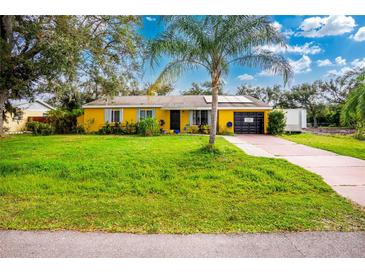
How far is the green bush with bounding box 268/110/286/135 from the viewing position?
16297mm

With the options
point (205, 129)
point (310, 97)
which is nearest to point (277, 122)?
point (205, 129)

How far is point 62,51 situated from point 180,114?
408 inches

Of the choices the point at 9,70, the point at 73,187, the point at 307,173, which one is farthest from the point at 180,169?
the point at 9,70

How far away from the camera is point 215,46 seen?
279 inches

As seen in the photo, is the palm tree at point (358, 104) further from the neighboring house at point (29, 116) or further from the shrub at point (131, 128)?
the neighboring house at point (29, 116)

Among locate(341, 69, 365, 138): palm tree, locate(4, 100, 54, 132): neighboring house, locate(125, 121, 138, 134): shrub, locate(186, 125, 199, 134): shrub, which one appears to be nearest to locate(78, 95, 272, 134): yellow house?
locate(186, 125, 199, 134): shrub

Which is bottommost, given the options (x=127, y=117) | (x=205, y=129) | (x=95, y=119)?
(x=205, y=129)

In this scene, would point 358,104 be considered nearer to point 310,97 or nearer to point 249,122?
point 249,122

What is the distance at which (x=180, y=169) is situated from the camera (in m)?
6.13

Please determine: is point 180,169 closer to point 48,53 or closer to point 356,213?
point 356,213

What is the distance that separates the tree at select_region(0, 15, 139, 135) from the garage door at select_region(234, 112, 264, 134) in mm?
8959

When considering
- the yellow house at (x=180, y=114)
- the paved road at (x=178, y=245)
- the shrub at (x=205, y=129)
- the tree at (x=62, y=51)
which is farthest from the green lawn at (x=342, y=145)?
the tree at (x=62, y=51)

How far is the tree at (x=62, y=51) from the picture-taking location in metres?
8.61
